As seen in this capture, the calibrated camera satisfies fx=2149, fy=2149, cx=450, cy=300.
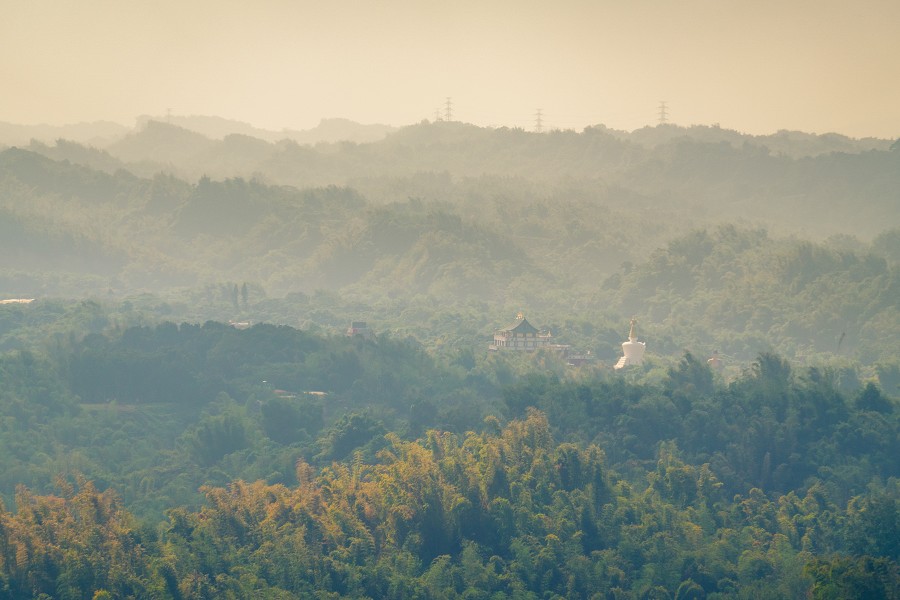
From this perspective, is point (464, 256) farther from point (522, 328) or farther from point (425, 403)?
point (425, 403)

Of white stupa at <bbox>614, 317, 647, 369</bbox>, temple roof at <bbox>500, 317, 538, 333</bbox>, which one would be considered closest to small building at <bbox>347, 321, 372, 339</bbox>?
temple roof at <bbox>500, 317, 538, 333</bbox>

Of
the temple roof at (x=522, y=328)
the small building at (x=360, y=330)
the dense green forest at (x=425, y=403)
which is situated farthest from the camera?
the temple roof at (x=522, y=328)

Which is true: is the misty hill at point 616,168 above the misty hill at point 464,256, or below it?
above

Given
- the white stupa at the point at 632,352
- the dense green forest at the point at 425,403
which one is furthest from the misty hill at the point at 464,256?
the white stupa at the point at 632,352

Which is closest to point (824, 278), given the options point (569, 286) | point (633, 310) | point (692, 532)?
point (633, 310)

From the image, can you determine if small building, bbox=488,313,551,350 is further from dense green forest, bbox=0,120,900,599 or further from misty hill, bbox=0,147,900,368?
misty hill, bbox=0,147,900,368

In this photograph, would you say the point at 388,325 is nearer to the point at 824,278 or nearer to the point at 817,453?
the point at 824,278

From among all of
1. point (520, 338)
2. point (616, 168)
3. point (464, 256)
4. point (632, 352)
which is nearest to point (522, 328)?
point (520, 338)

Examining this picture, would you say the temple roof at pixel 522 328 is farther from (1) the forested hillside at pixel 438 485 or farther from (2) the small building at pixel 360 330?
(1) the forested hillside at pixel 438 485
